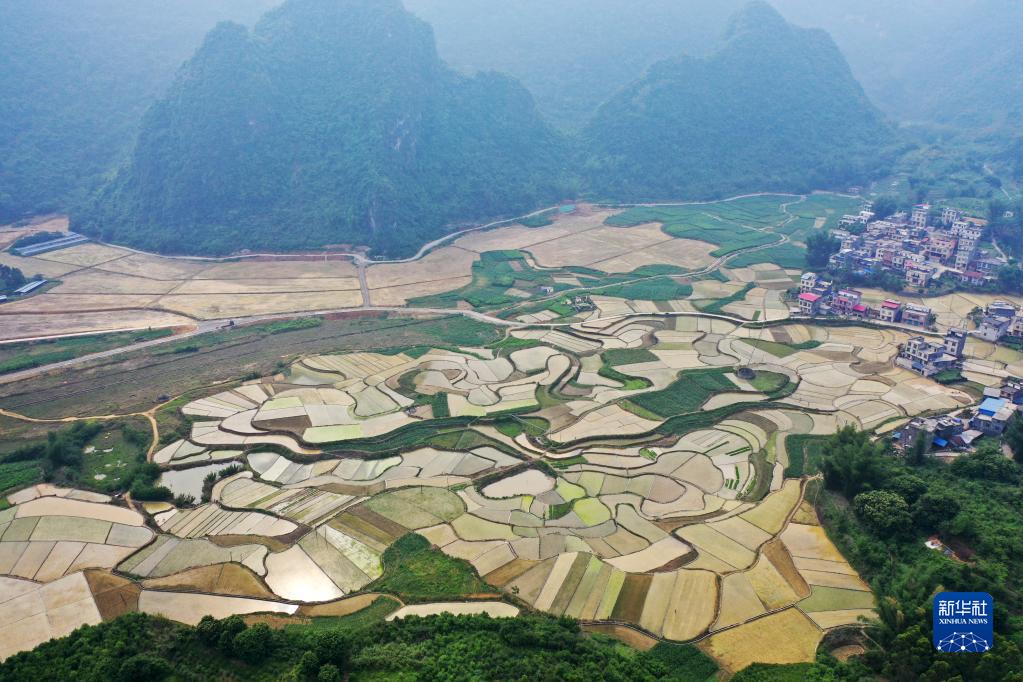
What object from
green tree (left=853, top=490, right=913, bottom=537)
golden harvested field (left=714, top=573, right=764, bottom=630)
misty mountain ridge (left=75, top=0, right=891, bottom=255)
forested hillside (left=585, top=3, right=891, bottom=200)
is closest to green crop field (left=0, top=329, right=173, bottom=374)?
misty mountain ridge (left=75, top=0, right=891, bottom=255)

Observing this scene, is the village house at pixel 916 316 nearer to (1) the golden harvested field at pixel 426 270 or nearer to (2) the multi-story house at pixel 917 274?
(2) the multi-story house at pixel 917 274

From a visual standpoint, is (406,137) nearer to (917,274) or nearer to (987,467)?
(917,274)

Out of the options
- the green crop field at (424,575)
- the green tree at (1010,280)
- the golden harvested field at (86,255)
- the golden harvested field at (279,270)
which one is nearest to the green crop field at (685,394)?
the green crop field at (424,575)

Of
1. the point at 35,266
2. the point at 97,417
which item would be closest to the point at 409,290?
the point at 97,417

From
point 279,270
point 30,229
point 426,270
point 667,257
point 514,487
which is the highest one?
point 30,229

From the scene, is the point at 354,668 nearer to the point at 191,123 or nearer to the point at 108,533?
the point at 108,533

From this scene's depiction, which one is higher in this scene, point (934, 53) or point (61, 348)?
point (934, 53)

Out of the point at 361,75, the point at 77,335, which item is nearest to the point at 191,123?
the point at 361,75
